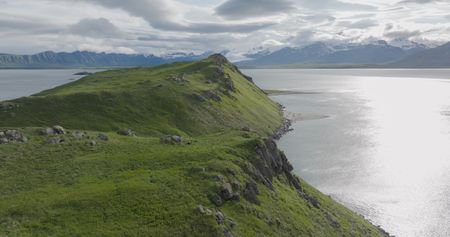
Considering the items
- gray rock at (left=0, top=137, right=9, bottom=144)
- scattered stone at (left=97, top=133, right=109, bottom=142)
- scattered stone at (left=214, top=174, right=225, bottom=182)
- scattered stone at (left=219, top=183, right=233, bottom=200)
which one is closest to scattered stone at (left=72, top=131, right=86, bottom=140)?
scattered stone at (left=97, top=133, right=109, bottom=142)

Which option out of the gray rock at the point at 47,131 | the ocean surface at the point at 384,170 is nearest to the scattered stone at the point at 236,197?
the gray rock at the point at 47,131

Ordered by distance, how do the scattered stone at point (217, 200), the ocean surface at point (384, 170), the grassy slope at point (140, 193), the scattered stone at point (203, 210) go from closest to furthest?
the grassy slope at point (140, 193) → the scattered stone at point (203, 210) → the scattered stone at point (217, 200) → the ocean surface at point (384, 170)

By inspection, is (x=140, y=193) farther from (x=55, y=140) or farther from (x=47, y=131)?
(x=47, y=131)

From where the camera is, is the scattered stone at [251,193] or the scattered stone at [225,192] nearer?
the scattered stone at [225,192]

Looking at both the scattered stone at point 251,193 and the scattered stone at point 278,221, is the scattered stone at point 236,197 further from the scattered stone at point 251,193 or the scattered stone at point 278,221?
the scattered stone at point 278,221

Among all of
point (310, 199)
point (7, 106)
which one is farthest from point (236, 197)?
point (7, 106)

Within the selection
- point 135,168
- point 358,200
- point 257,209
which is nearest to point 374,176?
point 358,200

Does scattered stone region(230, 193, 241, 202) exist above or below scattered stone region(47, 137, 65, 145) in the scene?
below

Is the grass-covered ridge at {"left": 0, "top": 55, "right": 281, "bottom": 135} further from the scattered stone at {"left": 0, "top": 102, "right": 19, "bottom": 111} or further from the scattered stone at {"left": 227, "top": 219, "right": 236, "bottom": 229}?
the scattered stone at {"left": 227, "top": 219, "right": 236, "bottom": 229}
